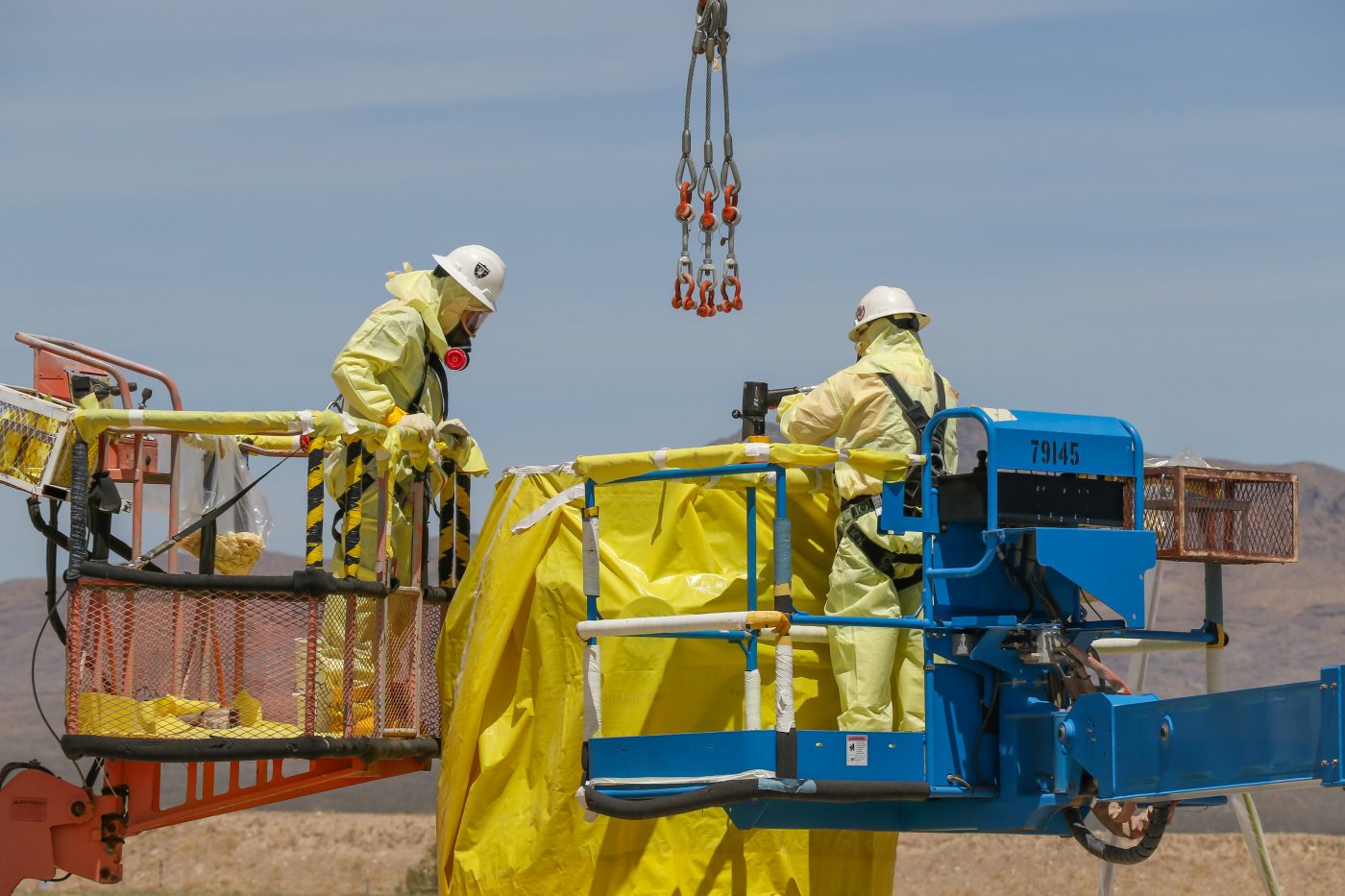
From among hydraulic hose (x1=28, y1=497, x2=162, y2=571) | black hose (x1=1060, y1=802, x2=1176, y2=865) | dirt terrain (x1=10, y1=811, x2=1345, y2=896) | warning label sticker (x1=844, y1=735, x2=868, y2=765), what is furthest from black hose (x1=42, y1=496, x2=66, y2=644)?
dirt terrain (x1=10, y1=811, x2=1345, y2=896)

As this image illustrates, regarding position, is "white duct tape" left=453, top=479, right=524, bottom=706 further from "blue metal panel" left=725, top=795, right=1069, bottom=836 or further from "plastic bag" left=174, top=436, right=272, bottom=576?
"blue metal panel" left=725, top=795, right=1069, bottom=836

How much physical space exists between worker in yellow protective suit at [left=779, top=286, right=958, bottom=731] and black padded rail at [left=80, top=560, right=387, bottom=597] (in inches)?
91.1

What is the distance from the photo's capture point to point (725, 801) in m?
8.46

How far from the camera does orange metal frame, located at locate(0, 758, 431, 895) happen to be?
1069 centimetres

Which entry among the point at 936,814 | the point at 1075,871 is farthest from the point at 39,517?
the point at 1075,871

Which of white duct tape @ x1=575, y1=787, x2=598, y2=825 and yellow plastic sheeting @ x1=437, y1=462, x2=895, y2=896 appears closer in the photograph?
white duct tape @ x1=575, y1=787, x2=598, y2=825

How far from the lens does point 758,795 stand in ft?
27.6

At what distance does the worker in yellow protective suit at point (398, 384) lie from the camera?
10203mm

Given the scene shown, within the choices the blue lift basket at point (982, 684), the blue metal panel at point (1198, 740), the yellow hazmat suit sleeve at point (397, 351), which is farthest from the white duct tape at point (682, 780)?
the yellow hazmat suit sleeve at point (397, 351)

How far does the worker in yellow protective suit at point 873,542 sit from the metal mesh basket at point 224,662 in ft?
7.88

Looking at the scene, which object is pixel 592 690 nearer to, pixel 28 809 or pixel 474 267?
pixel 474 267

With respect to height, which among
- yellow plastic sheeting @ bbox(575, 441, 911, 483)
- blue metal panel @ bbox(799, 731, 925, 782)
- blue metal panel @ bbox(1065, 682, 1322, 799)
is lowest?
blue metal panel @ bbox(799, 731, 925, 782)

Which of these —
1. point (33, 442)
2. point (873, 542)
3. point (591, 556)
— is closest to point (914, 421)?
point (873, 542)

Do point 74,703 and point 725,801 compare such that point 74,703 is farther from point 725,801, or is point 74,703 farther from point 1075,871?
point 1075,871
